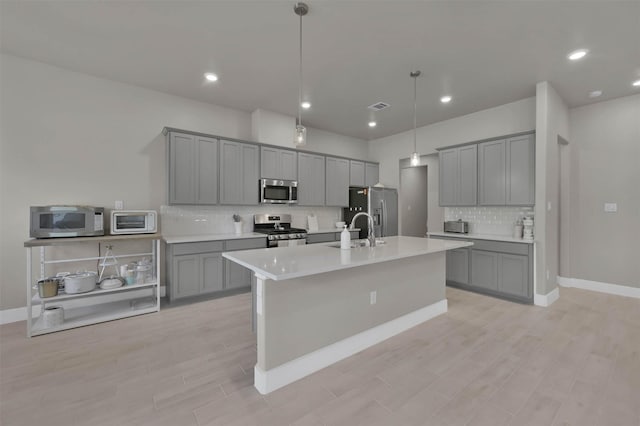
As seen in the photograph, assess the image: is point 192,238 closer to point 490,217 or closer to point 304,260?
point 304,260

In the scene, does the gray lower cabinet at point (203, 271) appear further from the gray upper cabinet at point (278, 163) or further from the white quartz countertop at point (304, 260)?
the white quartz countertop at point (304, 260)

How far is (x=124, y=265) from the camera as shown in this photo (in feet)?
11.5

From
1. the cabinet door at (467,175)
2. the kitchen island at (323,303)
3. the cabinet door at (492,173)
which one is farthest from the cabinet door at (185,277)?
the cabinet door at (492,173)

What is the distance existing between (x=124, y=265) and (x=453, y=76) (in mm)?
4836

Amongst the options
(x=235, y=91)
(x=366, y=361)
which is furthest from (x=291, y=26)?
(x=366, y=361)

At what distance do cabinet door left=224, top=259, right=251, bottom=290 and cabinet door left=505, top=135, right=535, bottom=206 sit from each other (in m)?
4.07

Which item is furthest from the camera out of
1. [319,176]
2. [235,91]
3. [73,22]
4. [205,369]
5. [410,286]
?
[319,176]

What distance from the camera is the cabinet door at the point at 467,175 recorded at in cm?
441

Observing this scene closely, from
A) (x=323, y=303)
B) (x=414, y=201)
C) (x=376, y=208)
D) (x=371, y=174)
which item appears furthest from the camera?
(x=414, y=201)

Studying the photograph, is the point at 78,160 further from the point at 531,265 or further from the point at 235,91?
the point at 531,265

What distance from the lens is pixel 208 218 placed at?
440cm

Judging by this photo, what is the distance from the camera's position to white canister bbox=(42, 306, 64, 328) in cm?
285

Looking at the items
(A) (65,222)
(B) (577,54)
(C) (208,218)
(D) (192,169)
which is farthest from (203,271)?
(B) (577,54)

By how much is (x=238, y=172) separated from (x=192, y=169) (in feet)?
2.22
